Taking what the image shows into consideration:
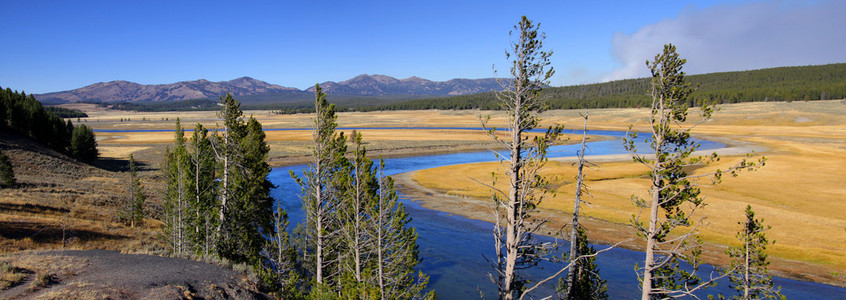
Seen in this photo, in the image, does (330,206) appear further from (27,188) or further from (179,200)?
(27,188)

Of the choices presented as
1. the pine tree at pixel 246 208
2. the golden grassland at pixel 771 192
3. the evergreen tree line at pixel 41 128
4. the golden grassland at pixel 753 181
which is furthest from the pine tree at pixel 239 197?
the evergreen tree line at pixel 41 128

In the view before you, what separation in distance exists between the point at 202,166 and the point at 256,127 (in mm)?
3843

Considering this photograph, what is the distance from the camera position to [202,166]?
85.1 ft

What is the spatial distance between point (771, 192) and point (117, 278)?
5028 centimetres

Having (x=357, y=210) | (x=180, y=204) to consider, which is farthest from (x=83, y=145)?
(x=357, y=210)

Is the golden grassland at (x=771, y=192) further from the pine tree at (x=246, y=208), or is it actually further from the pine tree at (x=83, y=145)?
the pine tree at (x=83, y=145)

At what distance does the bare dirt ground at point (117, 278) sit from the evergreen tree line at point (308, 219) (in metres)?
2.67

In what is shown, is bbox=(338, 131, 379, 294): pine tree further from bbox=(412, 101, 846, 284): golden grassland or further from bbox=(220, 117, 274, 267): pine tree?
bbox=(220, 117, 274, 267): pine tree

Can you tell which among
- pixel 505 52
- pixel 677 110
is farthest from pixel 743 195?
pixel 505 52

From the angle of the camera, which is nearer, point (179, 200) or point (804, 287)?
point (804, 287)

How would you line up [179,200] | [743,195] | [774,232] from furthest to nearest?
[743,195]
[774,232]
[179,200]

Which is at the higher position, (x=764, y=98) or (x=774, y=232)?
(x=764, y=98)

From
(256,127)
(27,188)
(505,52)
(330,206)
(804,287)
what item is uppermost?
(505,52)

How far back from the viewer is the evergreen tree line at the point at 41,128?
61156 millimetres
